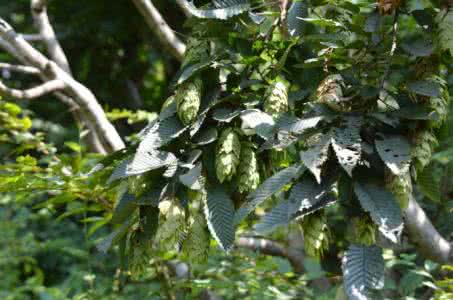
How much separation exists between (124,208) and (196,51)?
0.34 metres

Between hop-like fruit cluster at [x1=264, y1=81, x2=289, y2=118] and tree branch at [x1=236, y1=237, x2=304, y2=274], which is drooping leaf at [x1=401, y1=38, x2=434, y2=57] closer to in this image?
hop-like fruit cluster at [x1=264, y1=81, x2=289, y2=118]

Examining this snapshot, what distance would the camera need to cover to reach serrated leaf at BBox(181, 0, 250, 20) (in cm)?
110

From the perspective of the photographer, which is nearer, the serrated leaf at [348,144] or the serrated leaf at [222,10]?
the serrated leaf at [348,144]

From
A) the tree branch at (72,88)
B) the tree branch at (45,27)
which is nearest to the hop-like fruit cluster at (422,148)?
the tree branch at (72,88)

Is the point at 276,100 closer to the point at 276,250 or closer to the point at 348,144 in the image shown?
the point at 348,144

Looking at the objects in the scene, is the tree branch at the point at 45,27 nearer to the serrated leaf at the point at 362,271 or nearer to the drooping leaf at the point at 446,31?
the drooping leaf at the point at 446,31

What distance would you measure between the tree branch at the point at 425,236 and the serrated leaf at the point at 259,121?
2.74ft

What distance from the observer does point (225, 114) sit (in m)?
1.05

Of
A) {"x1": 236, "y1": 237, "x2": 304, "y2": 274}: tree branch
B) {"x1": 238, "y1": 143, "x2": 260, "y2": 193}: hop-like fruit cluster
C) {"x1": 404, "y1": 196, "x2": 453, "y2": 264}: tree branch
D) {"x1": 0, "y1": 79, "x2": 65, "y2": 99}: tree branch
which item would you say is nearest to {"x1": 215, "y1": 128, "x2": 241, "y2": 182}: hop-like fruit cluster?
{"x1": 238, "y1": 143, "x2": 260, "y2": 193}: hop-like fruit cluster

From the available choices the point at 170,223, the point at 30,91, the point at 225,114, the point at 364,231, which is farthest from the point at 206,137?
the point at 30,91

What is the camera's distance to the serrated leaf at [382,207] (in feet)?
2.79

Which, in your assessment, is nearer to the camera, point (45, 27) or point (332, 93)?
point (332, 93)

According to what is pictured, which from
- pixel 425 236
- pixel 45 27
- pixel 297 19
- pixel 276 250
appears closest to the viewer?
pixel 297 19

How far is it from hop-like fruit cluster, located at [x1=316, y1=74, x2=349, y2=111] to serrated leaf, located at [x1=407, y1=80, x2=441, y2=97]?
12 cm
